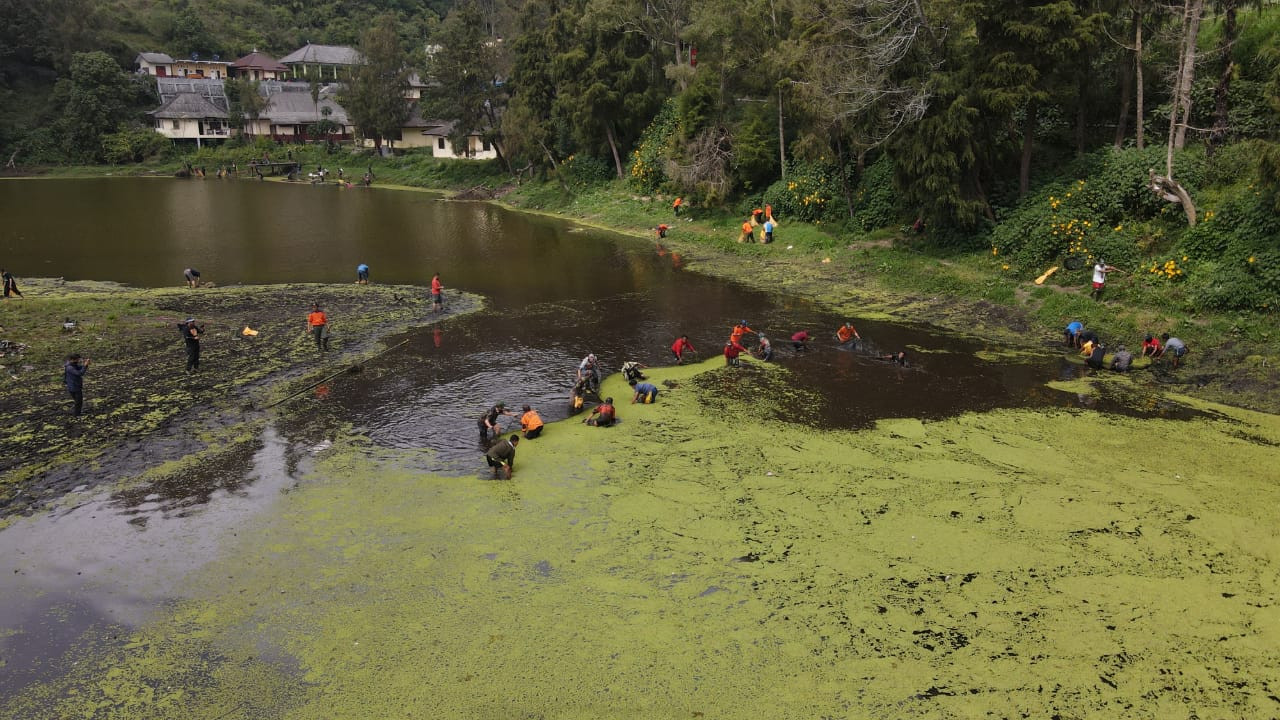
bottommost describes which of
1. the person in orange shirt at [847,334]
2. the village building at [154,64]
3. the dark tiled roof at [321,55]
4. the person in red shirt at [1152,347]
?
the person in orange shirt at [847,334]

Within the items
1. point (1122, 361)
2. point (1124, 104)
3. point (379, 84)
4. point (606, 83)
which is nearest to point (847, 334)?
point (1122, 361)

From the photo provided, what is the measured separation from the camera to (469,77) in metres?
71.2

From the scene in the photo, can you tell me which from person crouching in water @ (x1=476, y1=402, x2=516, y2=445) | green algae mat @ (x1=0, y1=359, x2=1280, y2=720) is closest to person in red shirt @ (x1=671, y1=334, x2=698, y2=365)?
green algae mat @ (x1=0, y1=359, x2=1280, y2=720)

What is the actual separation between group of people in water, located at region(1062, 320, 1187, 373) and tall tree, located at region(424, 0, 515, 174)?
2303 inches

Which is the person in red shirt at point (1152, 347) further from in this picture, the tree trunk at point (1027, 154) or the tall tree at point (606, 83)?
the tall tree at point (606, 83)

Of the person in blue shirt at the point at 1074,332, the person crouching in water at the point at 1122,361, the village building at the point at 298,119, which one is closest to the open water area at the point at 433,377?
the person in blue shirt at the point at 1074,332

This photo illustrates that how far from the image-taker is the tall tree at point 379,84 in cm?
8394

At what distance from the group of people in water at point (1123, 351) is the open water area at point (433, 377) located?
737 millimetres

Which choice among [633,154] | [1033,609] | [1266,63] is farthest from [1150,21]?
[633,154]

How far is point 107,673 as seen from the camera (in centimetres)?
1119

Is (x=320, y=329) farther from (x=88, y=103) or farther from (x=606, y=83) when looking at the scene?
(x=88, y=103)

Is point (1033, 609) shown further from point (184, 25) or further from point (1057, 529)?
point (184, 25)

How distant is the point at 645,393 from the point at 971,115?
19794 millimetres

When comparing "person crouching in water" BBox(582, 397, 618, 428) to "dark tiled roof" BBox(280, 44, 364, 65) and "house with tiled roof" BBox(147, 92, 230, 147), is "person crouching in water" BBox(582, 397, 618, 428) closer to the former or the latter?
"house with tiled roof" BBox(147, 92, 230, 147)
